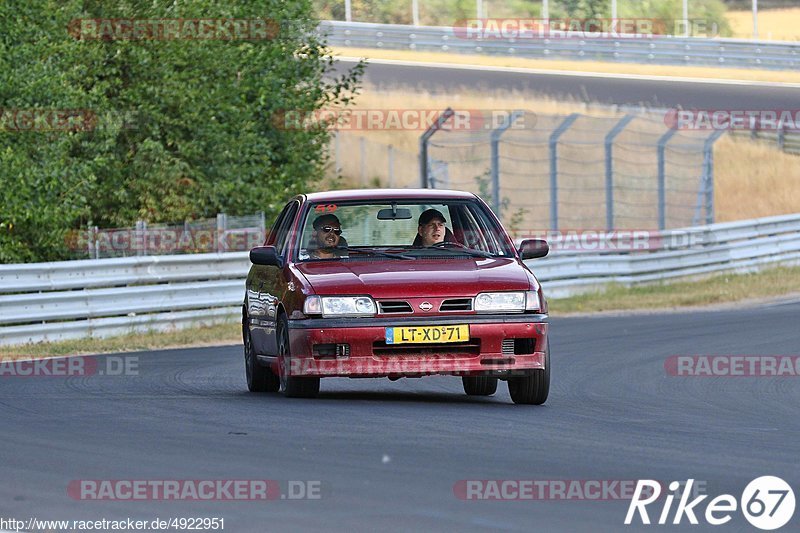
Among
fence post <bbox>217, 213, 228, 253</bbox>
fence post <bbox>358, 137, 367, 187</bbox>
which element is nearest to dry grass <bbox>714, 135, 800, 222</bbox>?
fence post <bbox>358, 137, 367, 187</bbox>

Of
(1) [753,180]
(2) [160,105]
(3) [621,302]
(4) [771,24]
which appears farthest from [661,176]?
(4) [771,24]

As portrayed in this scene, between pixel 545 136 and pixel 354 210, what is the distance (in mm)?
17660

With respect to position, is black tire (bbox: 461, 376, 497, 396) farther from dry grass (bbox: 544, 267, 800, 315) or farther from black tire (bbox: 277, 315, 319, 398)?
dry grass (bbox: 544, 267, 800, 315)

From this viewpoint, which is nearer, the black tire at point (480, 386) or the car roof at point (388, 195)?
the car roof at point (388, 195)

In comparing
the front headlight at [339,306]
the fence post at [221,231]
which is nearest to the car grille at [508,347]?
the front headlight at [339,306]

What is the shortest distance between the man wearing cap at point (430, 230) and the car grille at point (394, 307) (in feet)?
4.24

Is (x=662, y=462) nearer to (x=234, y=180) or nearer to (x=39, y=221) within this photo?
(x=39, y=221)

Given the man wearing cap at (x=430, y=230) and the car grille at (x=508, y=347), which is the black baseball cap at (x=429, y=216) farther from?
the car grille at (x=508, y=347)

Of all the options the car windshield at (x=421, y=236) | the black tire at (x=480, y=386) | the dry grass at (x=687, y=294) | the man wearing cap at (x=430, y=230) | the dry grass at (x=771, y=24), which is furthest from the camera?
the dry grass at (x=771, y=24)

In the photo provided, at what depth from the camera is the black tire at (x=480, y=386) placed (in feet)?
39.8

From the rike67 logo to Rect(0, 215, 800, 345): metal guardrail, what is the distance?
1205 cm

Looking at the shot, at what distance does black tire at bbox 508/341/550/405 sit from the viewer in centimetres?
1084

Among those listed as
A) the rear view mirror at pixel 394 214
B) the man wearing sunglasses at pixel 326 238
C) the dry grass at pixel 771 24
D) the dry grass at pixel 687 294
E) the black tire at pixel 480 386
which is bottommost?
the dry grass at pixel 687 294

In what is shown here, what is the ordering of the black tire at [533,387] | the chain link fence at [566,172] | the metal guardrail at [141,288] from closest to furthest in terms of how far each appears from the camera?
1. the black tire at [533,387]
2. the metal guardrail at [141,288]
3. the chain link fence at [566,172]
